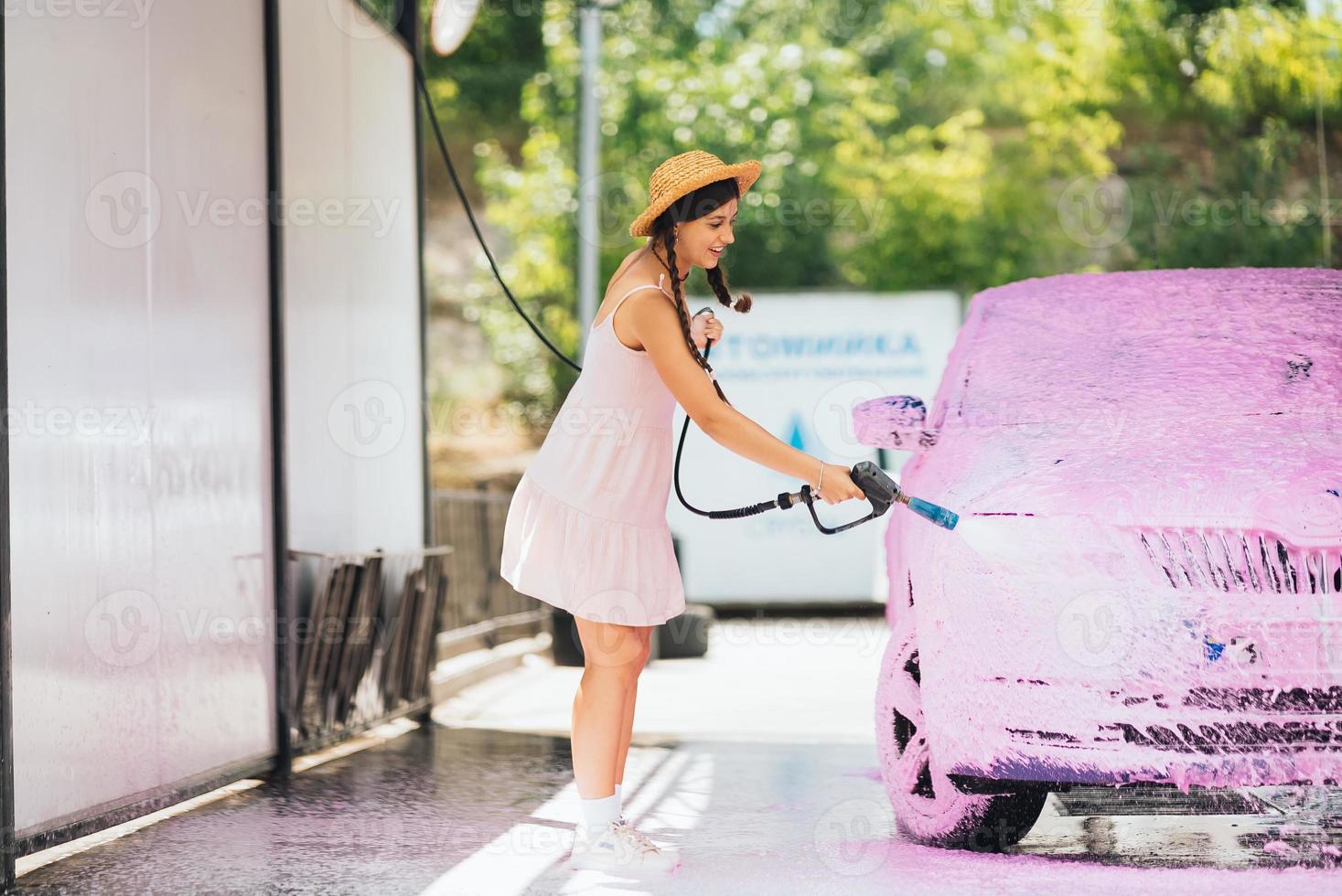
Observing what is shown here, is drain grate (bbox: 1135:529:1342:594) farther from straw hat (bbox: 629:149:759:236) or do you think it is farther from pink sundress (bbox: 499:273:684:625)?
straw hat (bbox: 629:149:759:236)

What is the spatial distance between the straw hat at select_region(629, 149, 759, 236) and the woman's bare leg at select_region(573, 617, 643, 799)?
1112 mm

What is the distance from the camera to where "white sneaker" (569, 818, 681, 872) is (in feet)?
15.5

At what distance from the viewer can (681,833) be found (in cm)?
552

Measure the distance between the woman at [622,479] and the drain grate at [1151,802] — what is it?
6.32ft

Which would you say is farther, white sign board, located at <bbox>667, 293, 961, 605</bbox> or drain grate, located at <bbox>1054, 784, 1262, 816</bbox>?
white sign board, located at <bbox>667, 293, 961, 605</bbox>

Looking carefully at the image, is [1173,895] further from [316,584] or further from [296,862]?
[316,584]

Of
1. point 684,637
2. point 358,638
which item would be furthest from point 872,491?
point 684,637

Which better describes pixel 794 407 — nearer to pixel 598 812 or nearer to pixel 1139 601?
pixel 598 812

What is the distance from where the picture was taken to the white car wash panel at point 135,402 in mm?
5000

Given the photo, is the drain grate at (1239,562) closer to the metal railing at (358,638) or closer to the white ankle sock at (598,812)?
the white ankle sock at (598,812)

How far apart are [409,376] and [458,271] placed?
102ft

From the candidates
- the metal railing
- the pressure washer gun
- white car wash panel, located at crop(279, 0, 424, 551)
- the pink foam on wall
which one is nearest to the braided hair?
the pressure washer gun

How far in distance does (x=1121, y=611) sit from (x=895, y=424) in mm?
1286

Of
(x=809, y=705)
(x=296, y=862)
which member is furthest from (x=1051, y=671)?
(x=809, y=705)
